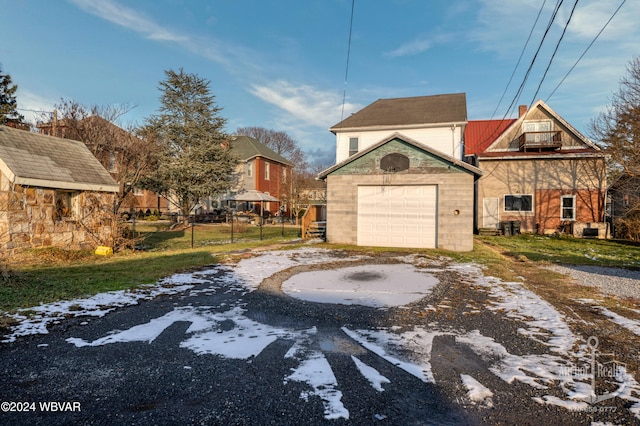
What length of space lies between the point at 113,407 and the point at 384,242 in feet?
41.4

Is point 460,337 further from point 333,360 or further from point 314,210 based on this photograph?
point 314,210

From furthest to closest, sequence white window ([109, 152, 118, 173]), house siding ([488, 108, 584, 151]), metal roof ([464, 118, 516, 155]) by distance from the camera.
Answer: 1. metal roof ([464, 118, 516, 155])
2. house siding ([488, 108, 584, 151])
3. white window ([109, 152, 118, 173])

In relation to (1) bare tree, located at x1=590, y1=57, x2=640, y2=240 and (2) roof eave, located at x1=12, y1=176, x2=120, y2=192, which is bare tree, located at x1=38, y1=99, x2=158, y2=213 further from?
(1) bare tree, located at x1=590, y1=57, x2=640, y2=240

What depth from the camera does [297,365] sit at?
371 centimetres

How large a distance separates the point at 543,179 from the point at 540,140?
96.6 inches

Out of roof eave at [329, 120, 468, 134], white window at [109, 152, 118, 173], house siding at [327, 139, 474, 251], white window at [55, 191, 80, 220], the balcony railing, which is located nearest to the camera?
white window at [55, 191, 80, 220]

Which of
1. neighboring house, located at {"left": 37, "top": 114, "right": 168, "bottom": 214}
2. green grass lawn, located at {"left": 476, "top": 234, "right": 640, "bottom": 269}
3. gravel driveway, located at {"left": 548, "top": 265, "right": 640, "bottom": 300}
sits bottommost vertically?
gravel driveway, located at {"left": 548, "top": 265, "right": 640, "bottom": 300}

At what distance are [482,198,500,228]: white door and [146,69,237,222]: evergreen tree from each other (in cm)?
1862

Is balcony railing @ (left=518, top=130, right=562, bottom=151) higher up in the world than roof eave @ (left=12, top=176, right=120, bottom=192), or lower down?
higher up

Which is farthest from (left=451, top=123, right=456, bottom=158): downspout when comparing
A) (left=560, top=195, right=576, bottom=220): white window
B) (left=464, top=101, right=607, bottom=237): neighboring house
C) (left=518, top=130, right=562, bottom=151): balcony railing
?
(left=560, top=195, right=576, bottom=220): white window

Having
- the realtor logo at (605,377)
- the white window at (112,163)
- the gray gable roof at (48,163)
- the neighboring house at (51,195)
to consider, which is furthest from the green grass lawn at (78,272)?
the white window at (112,163)

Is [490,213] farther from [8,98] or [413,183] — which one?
[8,98]

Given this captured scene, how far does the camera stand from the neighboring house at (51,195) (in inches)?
380

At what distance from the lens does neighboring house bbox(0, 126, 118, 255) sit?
9.64 meters
